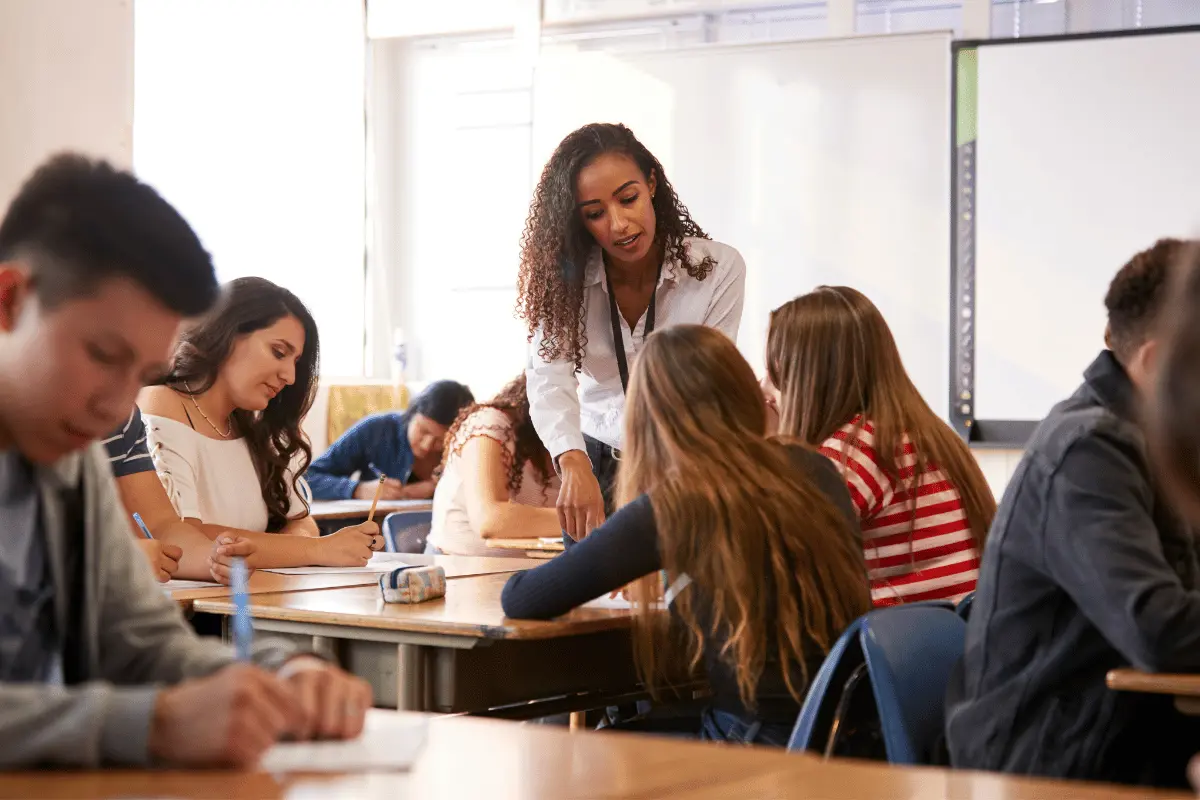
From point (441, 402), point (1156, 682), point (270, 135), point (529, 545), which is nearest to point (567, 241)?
point (529, 545)

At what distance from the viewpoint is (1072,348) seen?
5832 millimetres

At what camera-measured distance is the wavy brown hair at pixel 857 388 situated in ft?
8.79

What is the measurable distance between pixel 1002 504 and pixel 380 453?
15.8 feet

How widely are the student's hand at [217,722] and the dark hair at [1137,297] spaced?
1.31 meters

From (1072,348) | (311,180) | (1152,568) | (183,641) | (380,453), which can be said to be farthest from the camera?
(311,180)

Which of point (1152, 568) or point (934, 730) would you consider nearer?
point (1152, 568)

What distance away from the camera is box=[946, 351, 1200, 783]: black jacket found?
5.61 feet

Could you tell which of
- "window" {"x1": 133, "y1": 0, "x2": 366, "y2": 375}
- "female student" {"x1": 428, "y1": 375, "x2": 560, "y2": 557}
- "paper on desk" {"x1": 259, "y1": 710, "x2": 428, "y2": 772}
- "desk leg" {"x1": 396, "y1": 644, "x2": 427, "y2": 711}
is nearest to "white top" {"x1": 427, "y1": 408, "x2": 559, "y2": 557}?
"female student" {"x1": 428, "y1": 375, "x2": 560, "y2": 557}

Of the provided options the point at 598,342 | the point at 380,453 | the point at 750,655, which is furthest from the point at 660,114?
the point at 750,655

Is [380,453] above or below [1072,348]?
below

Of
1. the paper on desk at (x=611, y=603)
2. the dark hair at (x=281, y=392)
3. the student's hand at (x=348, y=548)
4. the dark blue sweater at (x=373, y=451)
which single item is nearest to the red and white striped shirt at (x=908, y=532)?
the paper on desk at (x=611, y=603)

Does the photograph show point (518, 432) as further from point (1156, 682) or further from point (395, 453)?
point (1156, 682)

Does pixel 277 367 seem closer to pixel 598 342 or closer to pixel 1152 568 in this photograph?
pixel 598 342

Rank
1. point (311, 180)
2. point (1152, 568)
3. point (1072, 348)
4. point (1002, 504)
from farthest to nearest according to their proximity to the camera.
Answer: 1. point (311, 180)
2. point (1072, 348)
3. point (1002, 504)
4. point (1152, 568)
